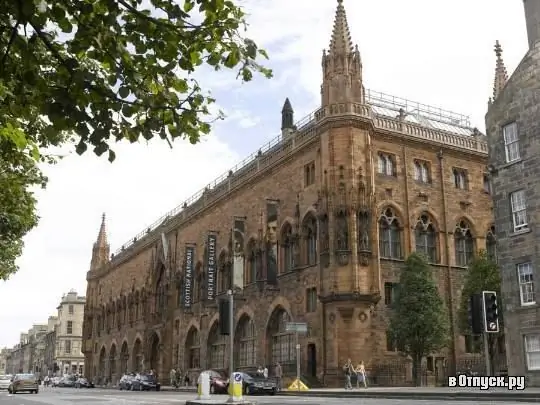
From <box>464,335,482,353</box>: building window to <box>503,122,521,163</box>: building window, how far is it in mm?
12120

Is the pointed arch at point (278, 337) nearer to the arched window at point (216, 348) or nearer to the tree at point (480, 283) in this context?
the arched window at point (216, 348)

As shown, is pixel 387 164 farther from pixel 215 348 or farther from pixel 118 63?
pixel 118 63

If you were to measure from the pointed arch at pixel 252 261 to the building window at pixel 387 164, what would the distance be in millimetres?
10605

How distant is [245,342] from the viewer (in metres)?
46.3

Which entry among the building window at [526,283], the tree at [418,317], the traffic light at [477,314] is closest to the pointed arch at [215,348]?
the tree at [418,317]

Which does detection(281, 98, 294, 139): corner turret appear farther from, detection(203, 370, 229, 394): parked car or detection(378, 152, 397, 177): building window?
detection(203, 370, 229, 394): parked car

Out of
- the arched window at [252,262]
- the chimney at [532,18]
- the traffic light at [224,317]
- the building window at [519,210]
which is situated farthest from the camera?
the arched window at [252,262]

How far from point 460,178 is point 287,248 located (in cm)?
1217

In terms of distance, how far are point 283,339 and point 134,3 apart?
119 feet

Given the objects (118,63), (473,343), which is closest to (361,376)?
(473,343)

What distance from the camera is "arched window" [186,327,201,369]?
53375 millimetres

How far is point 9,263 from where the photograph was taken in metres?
24.6

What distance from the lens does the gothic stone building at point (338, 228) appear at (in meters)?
36.1

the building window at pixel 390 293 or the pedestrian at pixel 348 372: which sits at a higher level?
the building window at pixel 390 293
